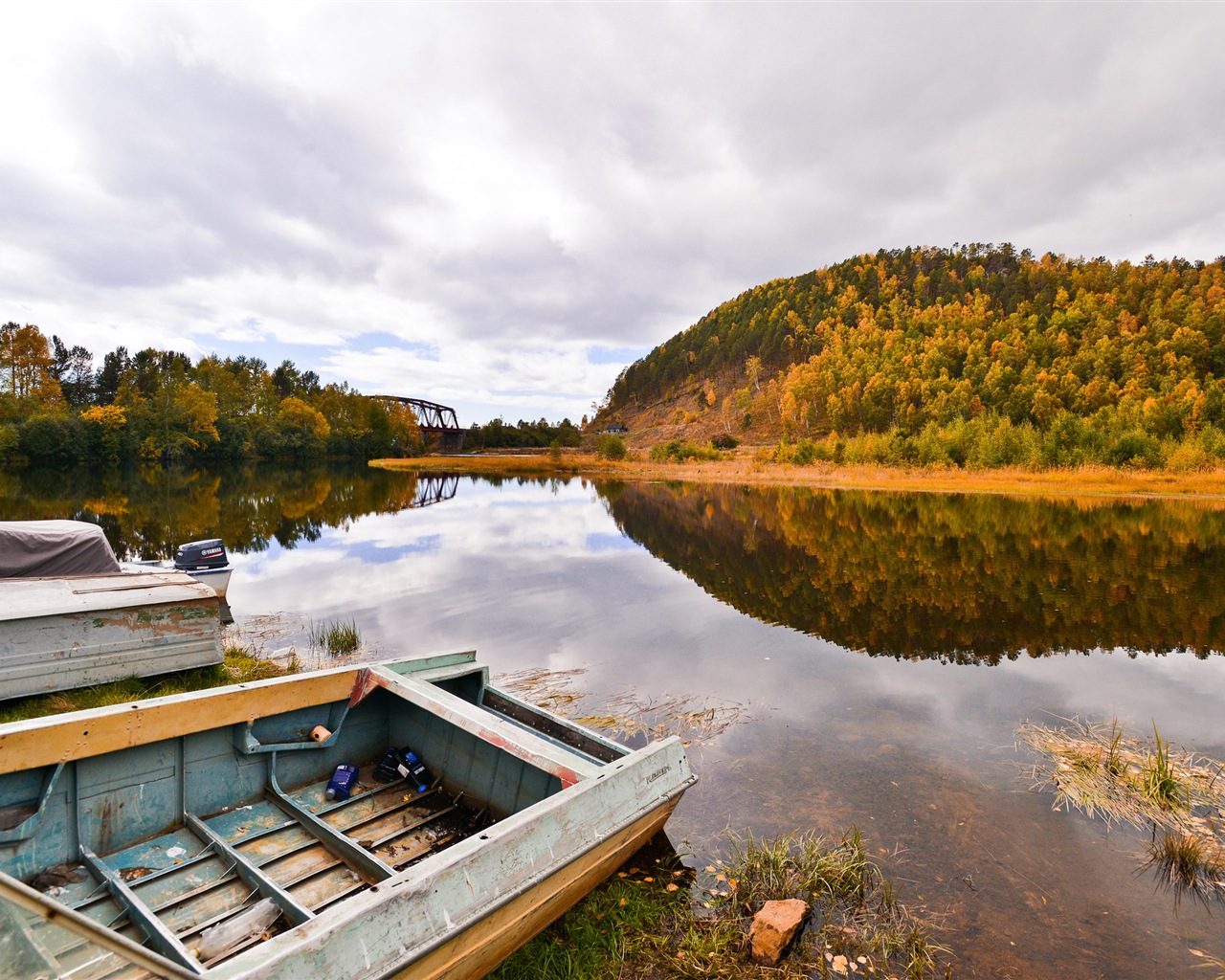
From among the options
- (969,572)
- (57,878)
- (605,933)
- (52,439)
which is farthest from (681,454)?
(57,878)

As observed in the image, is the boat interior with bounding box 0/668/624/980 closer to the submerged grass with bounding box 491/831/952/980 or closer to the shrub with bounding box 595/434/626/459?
the submerged grass with bounding box 491/831/952/980

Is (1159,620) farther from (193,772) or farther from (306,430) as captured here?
(306,430)

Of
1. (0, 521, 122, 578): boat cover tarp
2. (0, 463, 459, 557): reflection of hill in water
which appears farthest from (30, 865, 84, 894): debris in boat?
(0, 463, 459, 557): reflection of hill in water

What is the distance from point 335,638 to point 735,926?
865 cm

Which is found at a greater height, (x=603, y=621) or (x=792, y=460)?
(x=792, y=460)

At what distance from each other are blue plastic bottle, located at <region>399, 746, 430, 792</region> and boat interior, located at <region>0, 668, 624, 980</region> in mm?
39

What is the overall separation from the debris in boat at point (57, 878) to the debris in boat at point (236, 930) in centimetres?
106

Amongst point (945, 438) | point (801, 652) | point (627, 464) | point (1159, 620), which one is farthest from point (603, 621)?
point (627, 464)

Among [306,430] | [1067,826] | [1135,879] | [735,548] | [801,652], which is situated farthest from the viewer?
[306,430]

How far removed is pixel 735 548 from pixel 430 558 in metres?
10.3

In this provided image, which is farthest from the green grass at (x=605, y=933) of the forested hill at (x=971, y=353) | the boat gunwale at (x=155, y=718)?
the forested hill at (x=971, y=353)

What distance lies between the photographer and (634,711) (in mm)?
8383

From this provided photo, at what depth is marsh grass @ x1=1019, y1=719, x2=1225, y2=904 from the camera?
199 inches

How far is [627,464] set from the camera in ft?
251
